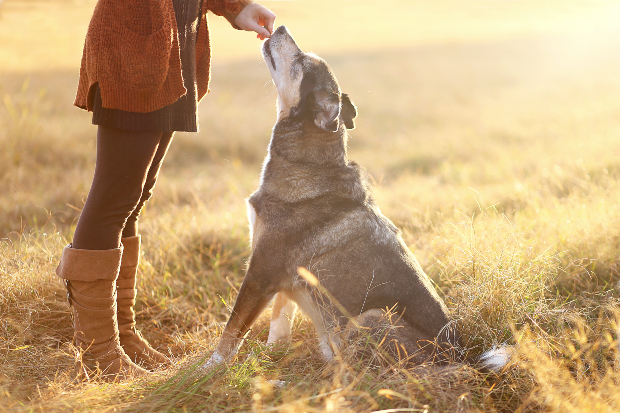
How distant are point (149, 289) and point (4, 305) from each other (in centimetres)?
95

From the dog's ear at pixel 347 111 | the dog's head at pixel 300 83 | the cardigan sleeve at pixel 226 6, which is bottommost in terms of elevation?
the dog's ear at pixel 347 111

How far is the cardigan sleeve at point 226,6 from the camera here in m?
2.74

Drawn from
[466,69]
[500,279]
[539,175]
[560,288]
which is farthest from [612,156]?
[466,69]

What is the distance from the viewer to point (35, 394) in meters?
2.15

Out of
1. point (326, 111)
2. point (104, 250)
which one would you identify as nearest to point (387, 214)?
point (326, 111)

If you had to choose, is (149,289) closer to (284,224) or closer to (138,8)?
(284,224)

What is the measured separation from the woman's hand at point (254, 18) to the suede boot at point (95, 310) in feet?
5.36

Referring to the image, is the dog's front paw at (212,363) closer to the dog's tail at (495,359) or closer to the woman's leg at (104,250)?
the woman's leg at (104,250)

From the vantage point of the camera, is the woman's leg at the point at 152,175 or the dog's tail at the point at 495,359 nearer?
the dog's tail at the point at 495,359

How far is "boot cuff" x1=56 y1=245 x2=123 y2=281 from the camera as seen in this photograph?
2.40m

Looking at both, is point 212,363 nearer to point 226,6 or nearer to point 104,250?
point 104,250

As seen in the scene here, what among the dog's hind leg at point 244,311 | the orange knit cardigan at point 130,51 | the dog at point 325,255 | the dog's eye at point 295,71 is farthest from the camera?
the dog's eye at point 295,71

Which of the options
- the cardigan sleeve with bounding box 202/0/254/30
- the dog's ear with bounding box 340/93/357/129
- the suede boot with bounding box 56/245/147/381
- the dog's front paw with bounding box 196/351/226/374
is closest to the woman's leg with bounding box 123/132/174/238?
the suede boot with bounding box 56/245/147/381

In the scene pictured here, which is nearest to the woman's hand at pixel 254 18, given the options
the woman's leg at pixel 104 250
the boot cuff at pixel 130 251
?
the woman's leg at pixel 104 250
